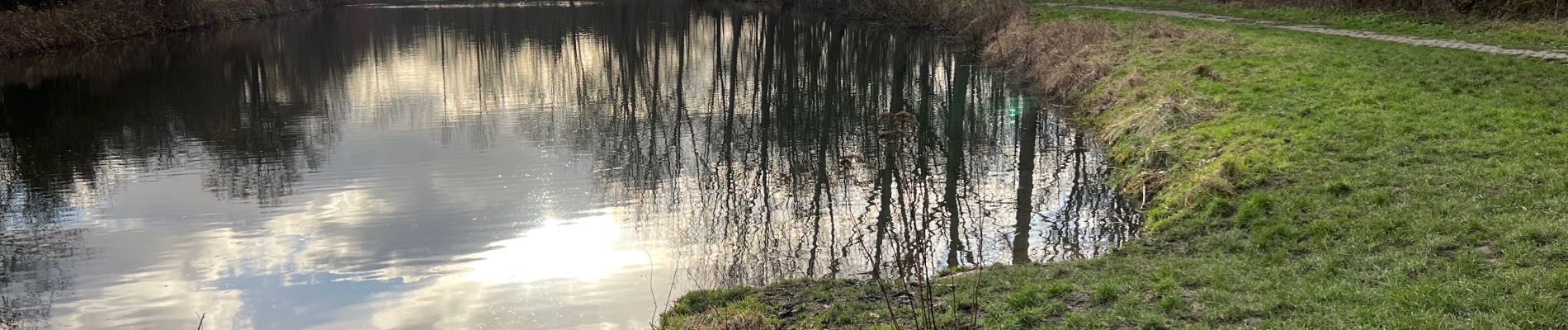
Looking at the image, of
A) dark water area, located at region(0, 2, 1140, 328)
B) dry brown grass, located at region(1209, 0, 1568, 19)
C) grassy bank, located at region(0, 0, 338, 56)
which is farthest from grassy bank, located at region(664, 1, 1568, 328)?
grassy bank, located at region(0, 0, 338, 56)

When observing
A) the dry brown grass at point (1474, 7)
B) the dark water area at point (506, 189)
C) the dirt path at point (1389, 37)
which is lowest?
the dark water area at point (506, 189)

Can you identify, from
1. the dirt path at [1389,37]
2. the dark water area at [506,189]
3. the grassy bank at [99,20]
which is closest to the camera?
the dark water area at [506,189]

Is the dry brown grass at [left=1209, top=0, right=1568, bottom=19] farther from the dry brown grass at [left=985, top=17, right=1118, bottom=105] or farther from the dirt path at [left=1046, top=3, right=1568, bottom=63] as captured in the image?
the dry brown grass at [left=985, top=17, right=1118, bottom=105]

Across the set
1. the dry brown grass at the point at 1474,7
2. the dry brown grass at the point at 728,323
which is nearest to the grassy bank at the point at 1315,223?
the dry brown grass at the point at 728,323

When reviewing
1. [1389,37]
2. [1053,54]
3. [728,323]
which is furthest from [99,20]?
[728,323]

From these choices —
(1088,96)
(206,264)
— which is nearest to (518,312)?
(206,264)

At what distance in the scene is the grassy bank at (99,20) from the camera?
3247 centimetres

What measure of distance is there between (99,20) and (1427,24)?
36.3 metres

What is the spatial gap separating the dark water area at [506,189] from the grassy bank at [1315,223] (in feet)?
2.22

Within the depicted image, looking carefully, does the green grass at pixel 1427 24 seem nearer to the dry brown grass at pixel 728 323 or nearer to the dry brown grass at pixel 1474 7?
the dry brown grass at pixel 1474 7

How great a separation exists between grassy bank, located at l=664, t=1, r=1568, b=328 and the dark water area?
68cm

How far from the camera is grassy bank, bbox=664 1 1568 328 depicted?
6711 millimetres

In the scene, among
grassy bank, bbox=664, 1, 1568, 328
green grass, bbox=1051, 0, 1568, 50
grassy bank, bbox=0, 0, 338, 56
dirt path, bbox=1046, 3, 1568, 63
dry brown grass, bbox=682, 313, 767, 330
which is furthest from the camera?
grassy bank, bbox=0, 0, 338, 56

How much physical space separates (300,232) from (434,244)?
5.14ft
